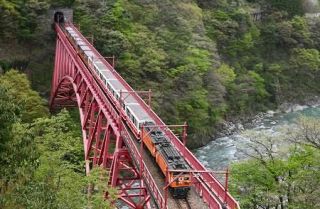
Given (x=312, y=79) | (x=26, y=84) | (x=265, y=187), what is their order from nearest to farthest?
1. (x=265, y=187)
2. (x=26, y=84)
3. (x=312, y=79)

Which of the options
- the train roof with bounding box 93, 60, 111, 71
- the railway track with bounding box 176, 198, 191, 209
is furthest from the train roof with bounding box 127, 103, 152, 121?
the train roof with bounding box 93, 60, 111, 71

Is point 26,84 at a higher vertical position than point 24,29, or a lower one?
lower

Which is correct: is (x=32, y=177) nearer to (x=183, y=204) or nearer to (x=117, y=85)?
(x=183, y=204)

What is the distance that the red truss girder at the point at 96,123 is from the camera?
63.1 ft

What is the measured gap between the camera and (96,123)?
76.8 feet

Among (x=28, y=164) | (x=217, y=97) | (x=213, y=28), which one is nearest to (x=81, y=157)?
(x=28, y=164)

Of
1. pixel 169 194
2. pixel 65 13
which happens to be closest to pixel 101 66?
pixel 169 194

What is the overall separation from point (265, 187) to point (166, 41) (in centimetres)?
2683

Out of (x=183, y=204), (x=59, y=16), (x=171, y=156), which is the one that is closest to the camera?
(x=183, y=204)

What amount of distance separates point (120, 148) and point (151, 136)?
4.28 feet

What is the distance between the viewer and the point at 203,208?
1595cm

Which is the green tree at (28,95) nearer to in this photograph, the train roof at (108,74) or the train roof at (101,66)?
the train roof at (101,66)

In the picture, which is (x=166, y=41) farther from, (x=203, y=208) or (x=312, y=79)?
(x=203, y=208)

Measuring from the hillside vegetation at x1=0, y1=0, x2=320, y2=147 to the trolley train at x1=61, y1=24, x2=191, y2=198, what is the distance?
12.2m
